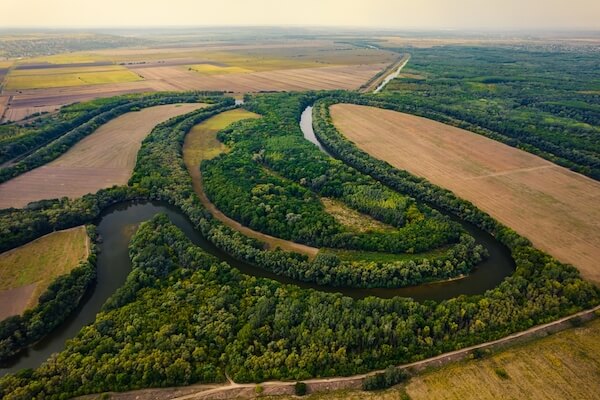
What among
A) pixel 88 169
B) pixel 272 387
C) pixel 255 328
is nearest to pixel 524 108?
pixel 255 328

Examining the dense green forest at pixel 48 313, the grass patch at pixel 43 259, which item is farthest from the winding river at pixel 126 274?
the grass patch at pixel 43 259

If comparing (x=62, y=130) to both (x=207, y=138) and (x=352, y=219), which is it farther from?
(x=352, y=219)

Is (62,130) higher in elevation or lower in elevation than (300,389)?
higher

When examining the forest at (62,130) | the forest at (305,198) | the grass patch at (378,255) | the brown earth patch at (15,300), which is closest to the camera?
the brown earth patch at (15,300)

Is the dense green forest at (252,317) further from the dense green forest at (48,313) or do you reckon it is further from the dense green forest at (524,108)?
the dense green forest at (524,108)

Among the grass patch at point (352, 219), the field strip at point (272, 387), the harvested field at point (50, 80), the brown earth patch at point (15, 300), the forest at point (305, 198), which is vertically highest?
the harvested field at point (50, 80)

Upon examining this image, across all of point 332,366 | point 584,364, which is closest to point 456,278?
point 584,364

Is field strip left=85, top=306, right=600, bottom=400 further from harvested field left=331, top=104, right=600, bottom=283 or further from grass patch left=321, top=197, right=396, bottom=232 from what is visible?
harvested field left=331, top=104, right=600, bottom=283
